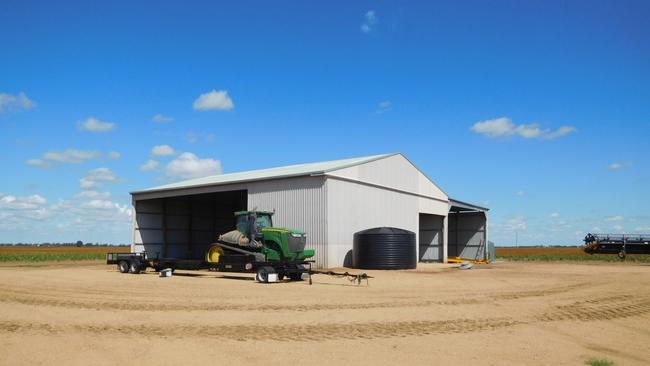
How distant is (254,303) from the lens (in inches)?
610

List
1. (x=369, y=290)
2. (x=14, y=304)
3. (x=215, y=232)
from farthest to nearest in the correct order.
Answer: (x=215, y=232) → (x=369, y=290) → (x=14, y=304)

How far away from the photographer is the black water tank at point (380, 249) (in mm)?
31938

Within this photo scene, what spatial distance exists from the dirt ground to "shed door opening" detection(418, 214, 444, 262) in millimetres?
26359

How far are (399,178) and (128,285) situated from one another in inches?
886

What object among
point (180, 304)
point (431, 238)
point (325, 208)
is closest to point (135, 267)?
point (325, 208)

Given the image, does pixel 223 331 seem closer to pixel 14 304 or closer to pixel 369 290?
pixel 14 304

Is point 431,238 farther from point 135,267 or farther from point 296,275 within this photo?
point 135,267

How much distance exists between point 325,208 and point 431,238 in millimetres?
19930

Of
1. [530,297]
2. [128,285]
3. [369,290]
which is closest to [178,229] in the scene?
[128,285]

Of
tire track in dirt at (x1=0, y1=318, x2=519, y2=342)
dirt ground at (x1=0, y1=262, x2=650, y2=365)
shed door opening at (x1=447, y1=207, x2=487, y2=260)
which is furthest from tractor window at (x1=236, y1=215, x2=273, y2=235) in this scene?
shed door opening at (x1=447, y1=207, x2=487, y2=260)

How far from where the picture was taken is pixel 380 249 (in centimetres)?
3194

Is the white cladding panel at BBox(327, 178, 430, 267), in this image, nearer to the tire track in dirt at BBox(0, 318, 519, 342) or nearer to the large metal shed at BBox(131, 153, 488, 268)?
the large metal shed at BBox(131, 153, 488, 268)

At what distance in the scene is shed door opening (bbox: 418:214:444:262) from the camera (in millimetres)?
46594

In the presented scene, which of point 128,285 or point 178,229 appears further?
point 178,229
